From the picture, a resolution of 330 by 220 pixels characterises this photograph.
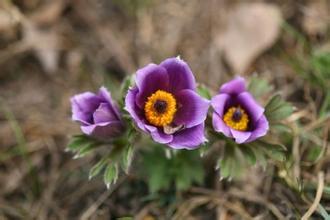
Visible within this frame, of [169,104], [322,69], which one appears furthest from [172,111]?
[322,69]

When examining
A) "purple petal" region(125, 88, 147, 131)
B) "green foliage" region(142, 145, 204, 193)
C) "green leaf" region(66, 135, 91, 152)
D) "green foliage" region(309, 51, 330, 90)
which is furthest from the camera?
"green foliage" region(309, 51, 330, 90)

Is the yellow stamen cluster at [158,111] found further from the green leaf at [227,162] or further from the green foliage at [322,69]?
the green foliage at [322,69]

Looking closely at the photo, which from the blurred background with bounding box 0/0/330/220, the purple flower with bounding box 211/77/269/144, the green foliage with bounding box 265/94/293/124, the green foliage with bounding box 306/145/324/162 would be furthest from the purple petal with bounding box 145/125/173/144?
the green foliage with bounding box 306/145/324/162

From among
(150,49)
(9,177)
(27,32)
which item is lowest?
(9,177)

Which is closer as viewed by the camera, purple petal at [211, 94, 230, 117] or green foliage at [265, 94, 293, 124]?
purple petal at [211, 94, 230, 117]

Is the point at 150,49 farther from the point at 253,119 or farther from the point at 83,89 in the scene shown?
the point at 253,119

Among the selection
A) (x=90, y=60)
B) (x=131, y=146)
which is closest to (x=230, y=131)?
(x=131, y=146)

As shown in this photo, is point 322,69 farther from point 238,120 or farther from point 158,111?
point 158,111

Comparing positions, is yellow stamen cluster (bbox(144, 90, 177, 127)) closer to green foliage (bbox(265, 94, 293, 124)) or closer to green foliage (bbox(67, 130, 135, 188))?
green foliage (bbox(67, 130, 135, 188))
